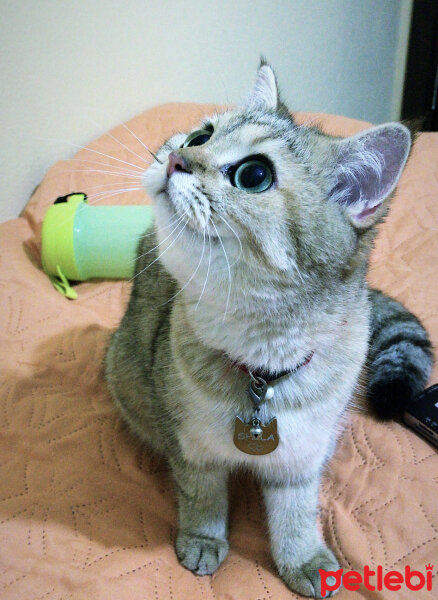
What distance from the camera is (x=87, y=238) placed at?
168cm

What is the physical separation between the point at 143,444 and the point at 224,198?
2.47 ft

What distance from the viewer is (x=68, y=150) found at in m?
1.99

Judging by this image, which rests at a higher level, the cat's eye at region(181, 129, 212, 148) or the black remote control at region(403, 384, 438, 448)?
the cat's eye at region(181, 129, 212, 148)

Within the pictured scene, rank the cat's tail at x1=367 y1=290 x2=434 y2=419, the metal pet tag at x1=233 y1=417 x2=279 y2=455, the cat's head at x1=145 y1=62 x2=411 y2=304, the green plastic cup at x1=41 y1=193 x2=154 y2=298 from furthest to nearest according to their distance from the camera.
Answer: the green plastic cup at x1=41 y1=193 x2=154 y2=298
the cat's tail at x1=367 y1=290 x2=434 y2=419
the metal pet tag at x1=233 y1=417 x2=279 y2=455
the cat's head at x1=145 y1=62 x2=411 y2=304

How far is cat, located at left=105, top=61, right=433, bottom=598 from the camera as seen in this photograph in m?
0.75

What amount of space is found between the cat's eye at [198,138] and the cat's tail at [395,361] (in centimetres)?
67

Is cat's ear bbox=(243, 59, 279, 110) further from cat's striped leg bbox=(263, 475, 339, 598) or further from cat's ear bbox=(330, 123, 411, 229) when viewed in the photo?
cat's striped leg bbox=(263, 475, 339, 598)

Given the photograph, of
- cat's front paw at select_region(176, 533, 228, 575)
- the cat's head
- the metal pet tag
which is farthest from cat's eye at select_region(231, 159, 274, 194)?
cat's front paw at select_region(176, 533, 228, 575)

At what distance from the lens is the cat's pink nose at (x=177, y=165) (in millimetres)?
747

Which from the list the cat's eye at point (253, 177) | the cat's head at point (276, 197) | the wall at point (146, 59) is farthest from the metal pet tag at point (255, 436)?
the wall at point (146, 59)

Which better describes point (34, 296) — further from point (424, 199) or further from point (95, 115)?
point (424, 199)

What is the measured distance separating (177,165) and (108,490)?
758 mm

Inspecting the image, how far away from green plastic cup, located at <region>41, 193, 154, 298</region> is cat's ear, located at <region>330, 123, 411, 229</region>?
933 mm

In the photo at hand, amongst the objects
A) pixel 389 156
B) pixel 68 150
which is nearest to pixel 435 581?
pixel 389 156
